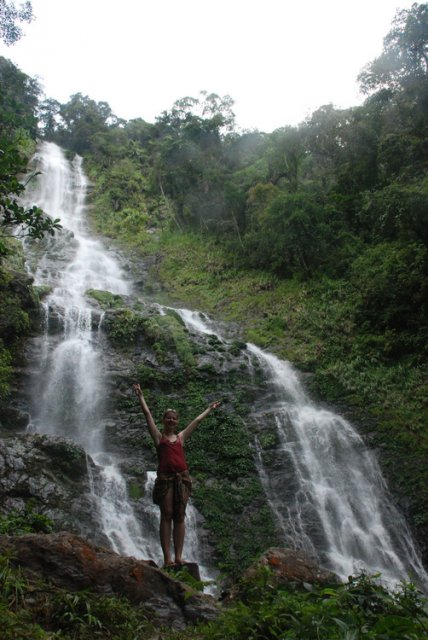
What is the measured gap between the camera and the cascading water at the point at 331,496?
32.8ft

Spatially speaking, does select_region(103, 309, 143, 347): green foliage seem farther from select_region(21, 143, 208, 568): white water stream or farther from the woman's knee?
the woman's knee

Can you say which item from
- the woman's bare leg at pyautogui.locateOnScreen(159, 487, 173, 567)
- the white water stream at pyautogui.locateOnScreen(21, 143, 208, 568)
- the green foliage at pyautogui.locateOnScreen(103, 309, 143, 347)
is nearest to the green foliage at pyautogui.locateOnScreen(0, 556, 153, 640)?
the woman's bare leg at pyautogui.locateOnScreen(159, 487, 173, 567)

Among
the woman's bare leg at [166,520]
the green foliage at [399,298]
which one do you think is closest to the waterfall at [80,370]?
the woman's bare leg at [166,520]

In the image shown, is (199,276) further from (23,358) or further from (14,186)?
(14,186)

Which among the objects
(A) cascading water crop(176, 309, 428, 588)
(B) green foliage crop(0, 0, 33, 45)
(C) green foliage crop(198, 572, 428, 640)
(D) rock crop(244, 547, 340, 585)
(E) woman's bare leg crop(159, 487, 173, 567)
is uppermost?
(B) green foliage crop(0, 0, 33, 45)

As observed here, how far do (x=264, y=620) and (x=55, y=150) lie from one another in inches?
2203

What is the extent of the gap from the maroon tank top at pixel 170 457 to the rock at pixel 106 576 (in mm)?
961

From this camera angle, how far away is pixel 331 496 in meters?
11.2

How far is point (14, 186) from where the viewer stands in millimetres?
6668

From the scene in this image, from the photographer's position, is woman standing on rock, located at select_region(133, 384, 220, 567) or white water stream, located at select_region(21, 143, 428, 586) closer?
woman standing on rock, located at select_region(133, 384, 220, 567)

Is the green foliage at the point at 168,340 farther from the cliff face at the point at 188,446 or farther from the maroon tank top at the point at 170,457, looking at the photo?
→ the maroon tank top at the point at 170,457

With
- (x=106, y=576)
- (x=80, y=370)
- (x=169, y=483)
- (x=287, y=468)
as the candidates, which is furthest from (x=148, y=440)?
(x=106, y=576)

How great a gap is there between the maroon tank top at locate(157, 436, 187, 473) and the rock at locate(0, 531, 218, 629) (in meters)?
0.96

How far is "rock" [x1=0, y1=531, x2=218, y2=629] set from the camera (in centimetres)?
368
